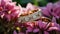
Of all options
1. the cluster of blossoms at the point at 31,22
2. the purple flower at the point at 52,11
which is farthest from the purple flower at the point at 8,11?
the purple flower at the point at 52,11

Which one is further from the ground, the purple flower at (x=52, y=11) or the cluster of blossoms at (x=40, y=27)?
the purple flower at (x=52, y=11)

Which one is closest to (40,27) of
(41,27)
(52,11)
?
(41,27)

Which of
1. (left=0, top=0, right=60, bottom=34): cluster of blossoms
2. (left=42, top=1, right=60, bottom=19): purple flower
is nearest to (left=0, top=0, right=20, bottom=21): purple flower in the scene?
(left=0, top=0, right=60, bottom=34): cluster of blossoms

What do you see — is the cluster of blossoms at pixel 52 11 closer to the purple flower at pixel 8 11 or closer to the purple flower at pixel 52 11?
the purple flower at pixel 52 11

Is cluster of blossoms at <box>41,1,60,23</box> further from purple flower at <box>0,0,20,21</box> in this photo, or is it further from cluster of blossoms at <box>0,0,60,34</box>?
purple flower at <box>0,0,20,21</box>

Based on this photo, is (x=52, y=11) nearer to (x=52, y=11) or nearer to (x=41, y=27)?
(x=52, y=11)

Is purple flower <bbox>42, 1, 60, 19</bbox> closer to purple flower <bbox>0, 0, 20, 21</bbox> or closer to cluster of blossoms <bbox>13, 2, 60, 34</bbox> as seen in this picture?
cluster of blossoms <bbox>13, 2, 60, 34</bbox>

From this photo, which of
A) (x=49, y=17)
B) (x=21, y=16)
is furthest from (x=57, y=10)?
(x=21, y=16)

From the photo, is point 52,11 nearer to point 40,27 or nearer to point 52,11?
point 52,11

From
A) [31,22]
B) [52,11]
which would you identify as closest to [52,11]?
[52,11]

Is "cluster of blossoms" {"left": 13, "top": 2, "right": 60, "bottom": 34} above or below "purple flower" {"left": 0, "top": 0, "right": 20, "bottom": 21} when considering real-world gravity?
below

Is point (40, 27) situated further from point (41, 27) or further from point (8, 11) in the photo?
point (8, 11)
